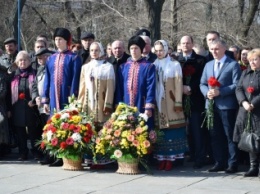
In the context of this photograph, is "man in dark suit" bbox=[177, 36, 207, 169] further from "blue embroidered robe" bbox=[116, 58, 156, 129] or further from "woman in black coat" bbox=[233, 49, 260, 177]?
"woman in black coat" bbox=[233, 49, 260, 177]

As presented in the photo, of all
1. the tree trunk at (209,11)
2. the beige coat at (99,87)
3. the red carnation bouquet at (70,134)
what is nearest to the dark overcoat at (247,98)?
the beige coat at (99,87)

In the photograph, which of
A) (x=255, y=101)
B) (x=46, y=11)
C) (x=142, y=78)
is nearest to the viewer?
(x=255, y=101)

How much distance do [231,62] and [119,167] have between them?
2199mm

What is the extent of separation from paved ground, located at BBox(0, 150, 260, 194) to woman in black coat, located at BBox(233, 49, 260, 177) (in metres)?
0.32

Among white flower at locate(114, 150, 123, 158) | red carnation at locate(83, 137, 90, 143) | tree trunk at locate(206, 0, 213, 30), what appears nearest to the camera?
white flower at locate(114, 150, 123, 158)

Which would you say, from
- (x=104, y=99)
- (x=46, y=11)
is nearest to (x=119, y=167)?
(x=104, y=99)

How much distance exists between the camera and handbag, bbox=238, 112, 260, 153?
8820mm

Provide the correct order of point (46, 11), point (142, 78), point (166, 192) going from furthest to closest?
point (46, 11), point (142, 78), point (166, 192)

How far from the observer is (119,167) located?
9.41 metres

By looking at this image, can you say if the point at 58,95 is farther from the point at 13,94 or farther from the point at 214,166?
the point at 214,166

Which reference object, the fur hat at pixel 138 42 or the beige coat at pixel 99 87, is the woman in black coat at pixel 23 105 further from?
the fur hat at pixel 138 42

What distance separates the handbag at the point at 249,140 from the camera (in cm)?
882

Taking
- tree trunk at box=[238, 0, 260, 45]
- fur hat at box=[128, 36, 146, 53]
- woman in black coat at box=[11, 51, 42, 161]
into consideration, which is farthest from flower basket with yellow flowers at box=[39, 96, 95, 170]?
tree trunk at box=[238, 0, 260, 45]

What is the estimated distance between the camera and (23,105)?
10.7m
